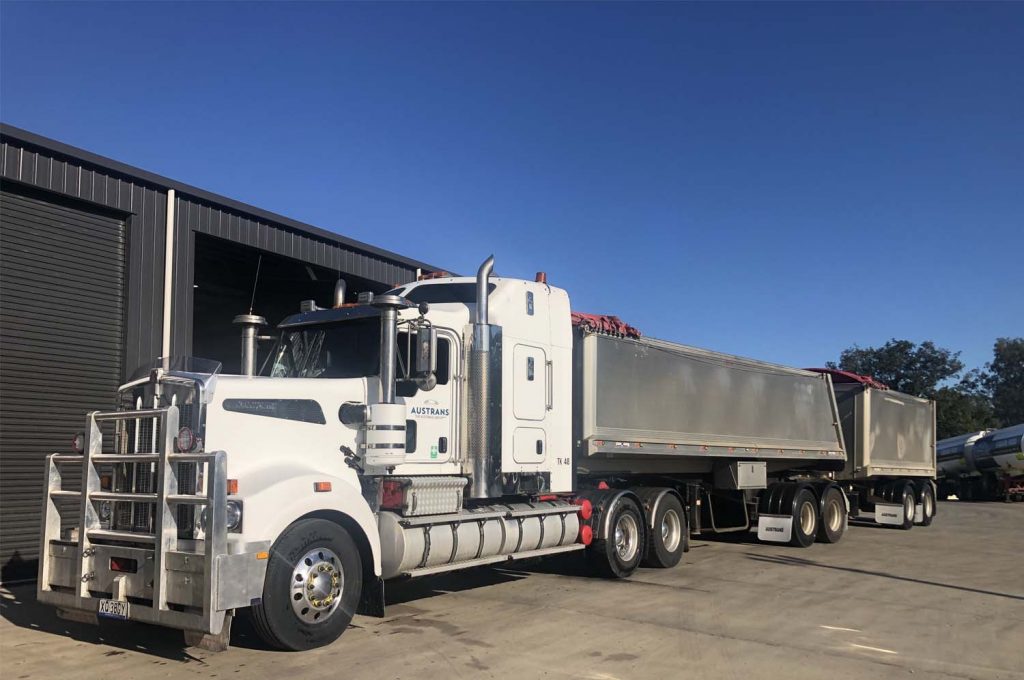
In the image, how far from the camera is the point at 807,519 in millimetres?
15875

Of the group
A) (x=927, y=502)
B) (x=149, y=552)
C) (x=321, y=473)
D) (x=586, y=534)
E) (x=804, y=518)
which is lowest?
(x=927, y=502)

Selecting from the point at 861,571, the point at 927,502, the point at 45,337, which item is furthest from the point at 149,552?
the point at 927,502

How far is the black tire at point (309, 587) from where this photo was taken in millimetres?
6512

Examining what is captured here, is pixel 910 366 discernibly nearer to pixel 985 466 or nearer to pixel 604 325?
pixel 985 466

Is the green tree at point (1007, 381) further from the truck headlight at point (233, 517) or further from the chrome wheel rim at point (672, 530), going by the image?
the truck headlight at point (233, 517)

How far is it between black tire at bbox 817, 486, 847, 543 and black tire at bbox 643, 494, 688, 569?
512 centimetres

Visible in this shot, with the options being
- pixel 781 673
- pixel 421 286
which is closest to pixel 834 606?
pixel 781 673

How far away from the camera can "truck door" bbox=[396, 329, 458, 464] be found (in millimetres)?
8289

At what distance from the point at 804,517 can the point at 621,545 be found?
6.16 meters

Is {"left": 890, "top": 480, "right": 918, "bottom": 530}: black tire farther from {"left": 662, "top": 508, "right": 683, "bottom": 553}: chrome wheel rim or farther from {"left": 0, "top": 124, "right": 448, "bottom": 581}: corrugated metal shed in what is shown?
{"left": 0, "top": 124, "right": 448, "bottom": 581}: corrugated metal shed

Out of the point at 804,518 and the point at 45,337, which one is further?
the point at 804,518

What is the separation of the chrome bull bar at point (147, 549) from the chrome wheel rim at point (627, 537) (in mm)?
6205

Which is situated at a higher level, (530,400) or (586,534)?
(530,400)

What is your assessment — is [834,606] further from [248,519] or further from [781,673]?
[248,519]
